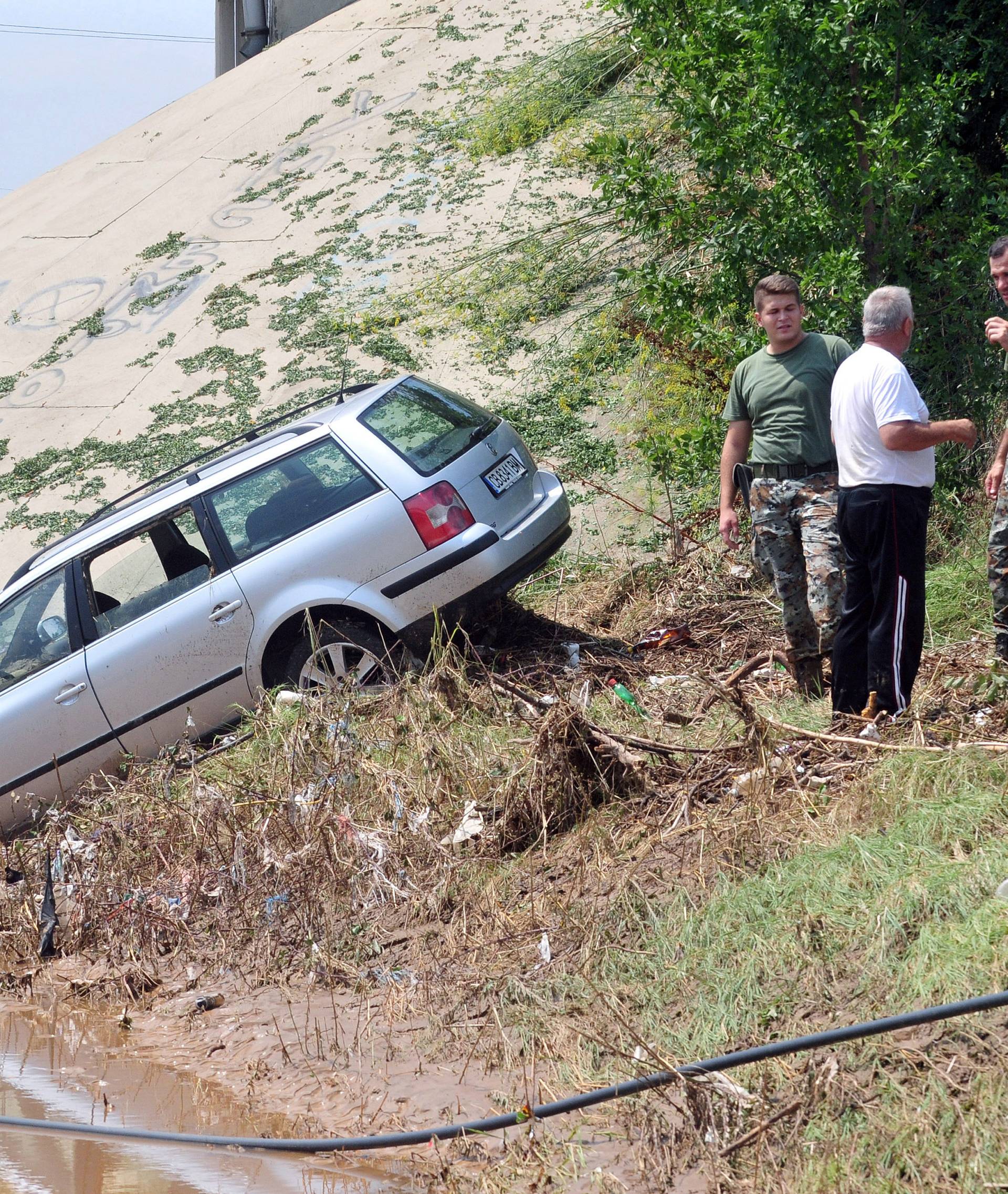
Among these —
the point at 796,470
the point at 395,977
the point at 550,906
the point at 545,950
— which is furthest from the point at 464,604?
the point at 545,950

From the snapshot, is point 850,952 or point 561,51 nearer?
point 850,952

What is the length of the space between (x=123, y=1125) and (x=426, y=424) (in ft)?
12.9

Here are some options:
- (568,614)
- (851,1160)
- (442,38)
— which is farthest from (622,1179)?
(442,38)

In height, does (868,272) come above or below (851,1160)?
above

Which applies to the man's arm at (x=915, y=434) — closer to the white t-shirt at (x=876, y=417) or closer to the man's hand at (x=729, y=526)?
the white t-shirt at (x=876, y=417)

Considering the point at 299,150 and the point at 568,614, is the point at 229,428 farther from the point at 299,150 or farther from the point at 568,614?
the point at 299,150

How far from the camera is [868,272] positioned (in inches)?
282

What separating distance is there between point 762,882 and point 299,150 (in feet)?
57.1

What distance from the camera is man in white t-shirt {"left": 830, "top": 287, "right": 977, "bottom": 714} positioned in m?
4.44

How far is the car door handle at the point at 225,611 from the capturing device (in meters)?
6.34

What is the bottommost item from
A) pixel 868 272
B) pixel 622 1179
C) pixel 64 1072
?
pixel 64 1072

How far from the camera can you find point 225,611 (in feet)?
20.8

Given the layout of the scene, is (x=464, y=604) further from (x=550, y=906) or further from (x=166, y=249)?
(x=166, y=249)

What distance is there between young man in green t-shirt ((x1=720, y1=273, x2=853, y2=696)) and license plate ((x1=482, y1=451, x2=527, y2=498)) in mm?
1502
